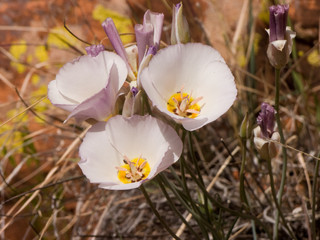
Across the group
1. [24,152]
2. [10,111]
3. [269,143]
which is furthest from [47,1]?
[269,143]

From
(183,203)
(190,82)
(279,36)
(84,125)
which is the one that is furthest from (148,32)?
(84,125)

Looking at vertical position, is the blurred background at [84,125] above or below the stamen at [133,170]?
below

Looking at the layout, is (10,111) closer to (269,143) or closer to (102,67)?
(102,67)

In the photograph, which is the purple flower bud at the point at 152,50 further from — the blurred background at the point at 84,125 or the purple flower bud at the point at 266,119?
the blurred background at the point at 84,125

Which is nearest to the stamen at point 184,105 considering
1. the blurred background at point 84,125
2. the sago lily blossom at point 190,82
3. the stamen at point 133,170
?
the sago lily blossom at point 190,82

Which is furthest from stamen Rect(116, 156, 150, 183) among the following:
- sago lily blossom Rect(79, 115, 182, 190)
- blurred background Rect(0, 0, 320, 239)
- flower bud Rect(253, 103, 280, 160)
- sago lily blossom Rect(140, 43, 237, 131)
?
blurred background Rect(0, 0, 320, 239)

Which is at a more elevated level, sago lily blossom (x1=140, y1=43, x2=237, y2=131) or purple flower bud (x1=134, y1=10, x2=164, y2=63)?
purple flower bud (x1=134, y1=10, x2=164, y2=63)

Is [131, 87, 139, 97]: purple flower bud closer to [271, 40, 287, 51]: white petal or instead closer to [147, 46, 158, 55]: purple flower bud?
[147, 46, 158, 55]: purple flower bud
